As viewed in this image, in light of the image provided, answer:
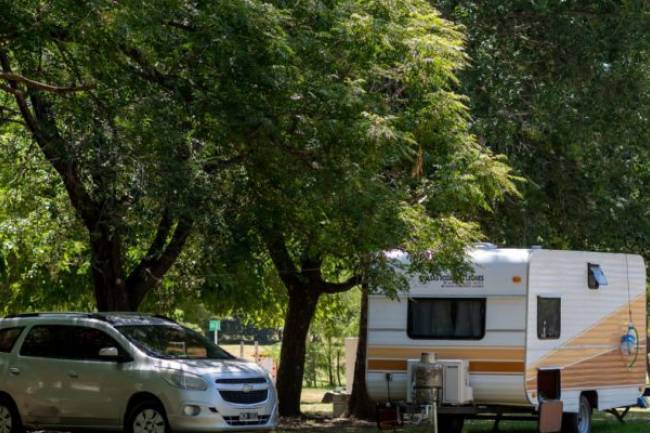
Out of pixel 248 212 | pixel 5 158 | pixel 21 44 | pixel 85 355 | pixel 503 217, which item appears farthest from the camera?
pixel 503 217

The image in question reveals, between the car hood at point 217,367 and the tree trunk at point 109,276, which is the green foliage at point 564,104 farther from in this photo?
the car hood at point 217,367

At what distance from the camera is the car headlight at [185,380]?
14.4 m

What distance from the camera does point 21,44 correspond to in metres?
14.1

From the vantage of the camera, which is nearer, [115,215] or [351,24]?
[351,24]

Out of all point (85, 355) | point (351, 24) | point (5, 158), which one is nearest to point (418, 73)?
point (351, 24)

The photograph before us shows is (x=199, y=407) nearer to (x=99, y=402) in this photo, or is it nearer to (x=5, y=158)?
(x=99, y=402)

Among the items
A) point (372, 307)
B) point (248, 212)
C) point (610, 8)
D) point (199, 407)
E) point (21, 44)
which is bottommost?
point (199, 407)

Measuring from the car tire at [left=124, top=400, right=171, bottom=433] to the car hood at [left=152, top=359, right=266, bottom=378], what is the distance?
1.70 ft

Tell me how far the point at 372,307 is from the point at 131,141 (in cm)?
471

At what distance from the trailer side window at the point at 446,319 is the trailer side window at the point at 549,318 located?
0.80m

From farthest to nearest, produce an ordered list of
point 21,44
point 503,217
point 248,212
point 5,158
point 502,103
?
point 503,217
point 502,103
point 5,158
point 248,212
point 21,44

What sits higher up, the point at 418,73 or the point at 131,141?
A: the point at 418,73

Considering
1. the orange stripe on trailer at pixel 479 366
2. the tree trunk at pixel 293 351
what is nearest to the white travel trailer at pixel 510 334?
the orange stripe on trailer at pixel 479 366

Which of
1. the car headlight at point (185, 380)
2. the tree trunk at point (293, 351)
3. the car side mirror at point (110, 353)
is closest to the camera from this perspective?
the car headlight at point (185, 380)
